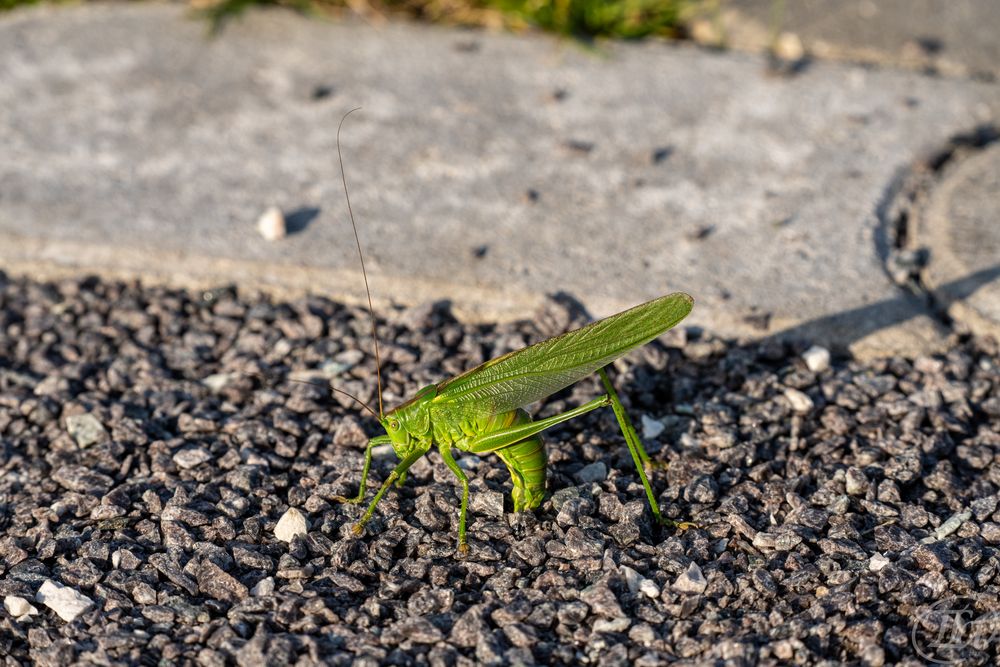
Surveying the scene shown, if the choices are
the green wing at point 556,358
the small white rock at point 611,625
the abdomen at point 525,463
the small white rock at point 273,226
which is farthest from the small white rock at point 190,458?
the small white rock at point 611,625

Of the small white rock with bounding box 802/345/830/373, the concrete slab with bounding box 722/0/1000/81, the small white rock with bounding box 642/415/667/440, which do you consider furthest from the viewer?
the concrete slab with bounding box 722/0/1000/81

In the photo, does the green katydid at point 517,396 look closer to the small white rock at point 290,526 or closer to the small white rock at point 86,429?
the small white rock at point 290,526

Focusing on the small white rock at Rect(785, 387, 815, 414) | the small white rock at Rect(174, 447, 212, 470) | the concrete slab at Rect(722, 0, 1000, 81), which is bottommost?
the small white rock at Rect(174, 447, 212, 470)

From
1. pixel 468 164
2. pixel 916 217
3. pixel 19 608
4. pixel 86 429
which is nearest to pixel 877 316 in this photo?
pixel 916 217

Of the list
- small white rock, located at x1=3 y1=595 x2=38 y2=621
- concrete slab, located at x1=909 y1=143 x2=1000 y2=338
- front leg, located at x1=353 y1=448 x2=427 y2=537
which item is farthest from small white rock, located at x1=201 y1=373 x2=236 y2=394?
concrete slab, located at x1=909 y1=143 x2=1000 y2=338

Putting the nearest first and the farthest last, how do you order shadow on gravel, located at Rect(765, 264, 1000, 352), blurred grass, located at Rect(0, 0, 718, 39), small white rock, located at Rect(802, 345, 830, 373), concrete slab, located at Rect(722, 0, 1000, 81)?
small white rock, located at Rect(802, 345, 830, 373), shadow on gravel, located at Rect(765, 264, 1000, 352), concrete slab, located at Rect(722, 0, 1000, 81), blurred grass, located at Rect(0, 0, 718, 39)

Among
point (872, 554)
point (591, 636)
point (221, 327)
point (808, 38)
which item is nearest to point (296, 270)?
point (221, 327)

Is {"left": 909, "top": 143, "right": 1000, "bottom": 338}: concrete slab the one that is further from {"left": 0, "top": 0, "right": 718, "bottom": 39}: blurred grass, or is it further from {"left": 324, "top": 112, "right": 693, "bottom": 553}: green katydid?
{"left": 0, "top": 0, "right": 718, "bottom": 39}: blurred grass
